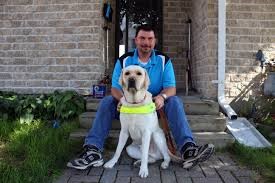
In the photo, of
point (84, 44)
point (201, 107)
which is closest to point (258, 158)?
point (201, 107)

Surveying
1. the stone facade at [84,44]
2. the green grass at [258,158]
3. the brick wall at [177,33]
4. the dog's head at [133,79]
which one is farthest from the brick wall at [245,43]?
the dog's head at [133,79]

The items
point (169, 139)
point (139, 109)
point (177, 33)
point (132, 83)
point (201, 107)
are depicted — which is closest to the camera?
point (132, 83)

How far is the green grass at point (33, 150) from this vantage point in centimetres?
340

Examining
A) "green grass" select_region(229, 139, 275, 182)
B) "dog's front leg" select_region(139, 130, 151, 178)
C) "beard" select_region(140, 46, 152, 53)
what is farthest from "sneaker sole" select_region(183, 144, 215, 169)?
"beard" select_region(140, 46, 152, 53)

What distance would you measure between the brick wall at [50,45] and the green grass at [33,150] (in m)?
→ 1.27

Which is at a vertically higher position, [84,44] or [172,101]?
[84,44]

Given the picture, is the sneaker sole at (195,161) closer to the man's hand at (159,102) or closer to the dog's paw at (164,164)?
the dog's paw at (164,164)

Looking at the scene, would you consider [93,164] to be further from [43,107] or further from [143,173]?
[43,107]

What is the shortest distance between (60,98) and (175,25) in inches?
129

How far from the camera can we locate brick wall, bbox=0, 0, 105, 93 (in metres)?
6.39

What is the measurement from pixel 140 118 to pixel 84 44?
2996 mm

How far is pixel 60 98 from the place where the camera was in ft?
18.9

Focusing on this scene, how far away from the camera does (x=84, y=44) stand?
21.0 ft

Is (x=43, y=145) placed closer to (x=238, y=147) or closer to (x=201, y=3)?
(x=238, y=147)
